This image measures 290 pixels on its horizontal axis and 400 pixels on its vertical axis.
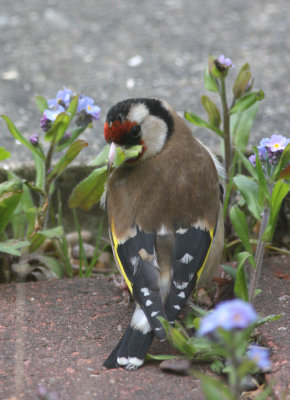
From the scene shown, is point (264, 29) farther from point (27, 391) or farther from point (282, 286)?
point (27, 391)

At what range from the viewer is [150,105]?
3.88m

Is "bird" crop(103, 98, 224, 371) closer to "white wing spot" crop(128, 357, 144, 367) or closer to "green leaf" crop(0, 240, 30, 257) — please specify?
"white wing spot" crop(128, 357, 144, 367)

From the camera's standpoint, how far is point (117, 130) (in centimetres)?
361

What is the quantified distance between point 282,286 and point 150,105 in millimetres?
1206

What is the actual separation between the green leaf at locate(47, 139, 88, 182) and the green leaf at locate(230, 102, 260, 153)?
0.97 metres

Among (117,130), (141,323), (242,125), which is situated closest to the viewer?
(141,323)

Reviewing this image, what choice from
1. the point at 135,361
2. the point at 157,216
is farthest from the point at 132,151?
the point at 135,361

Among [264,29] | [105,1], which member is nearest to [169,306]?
[264,29]

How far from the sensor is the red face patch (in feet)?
11.8

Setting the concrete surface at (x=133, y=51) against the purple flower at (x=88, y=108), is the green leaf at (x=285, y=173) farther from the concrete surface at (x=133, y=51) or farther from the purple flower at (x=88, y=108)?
the concrete surface at (x=133, y=51)

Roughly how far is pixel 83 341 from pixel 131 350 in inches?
12.9

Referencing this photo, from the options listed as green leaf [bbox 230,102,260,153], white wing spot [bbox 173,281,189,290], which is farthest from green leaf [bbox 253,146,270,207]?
green leaf [bbox 230,102,260,153]

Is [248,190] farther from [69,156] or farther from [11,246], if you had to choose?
[11,246]

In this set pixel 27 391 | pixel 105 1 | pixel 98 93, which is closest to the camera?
pixel 27 391
